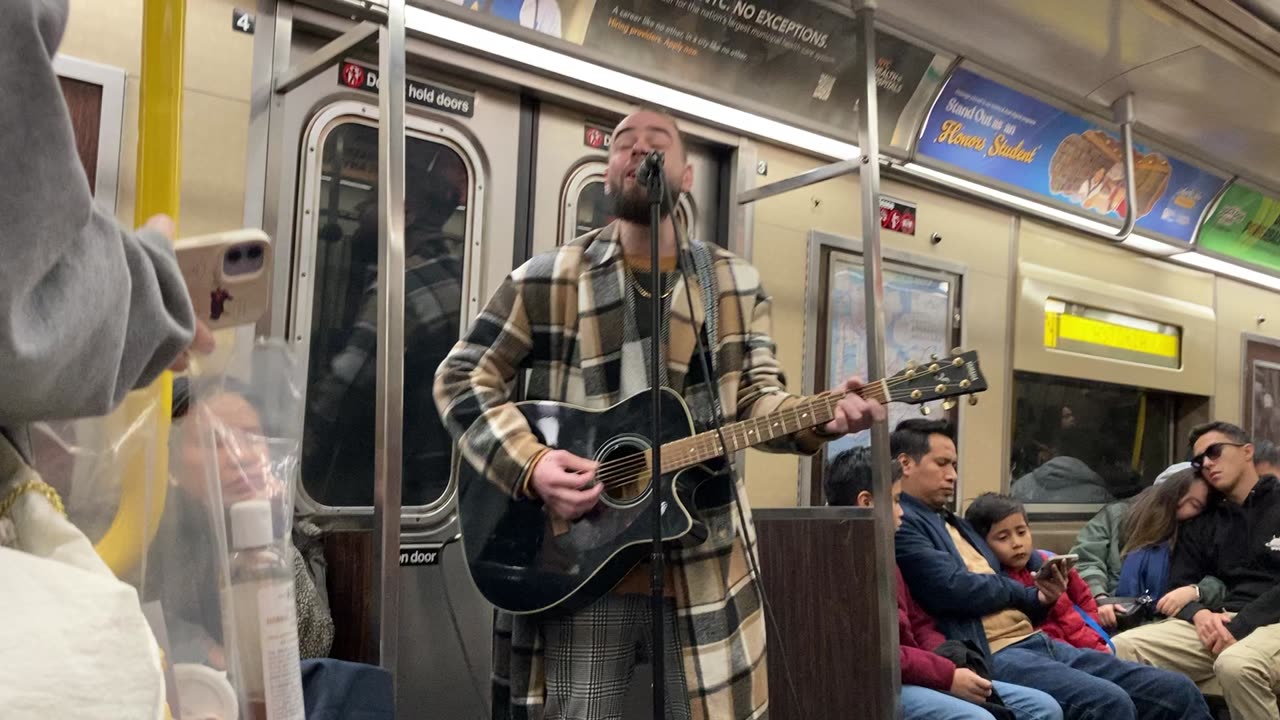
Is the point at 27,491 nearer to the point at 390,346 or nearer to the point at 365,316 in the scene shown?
the point at 390,346

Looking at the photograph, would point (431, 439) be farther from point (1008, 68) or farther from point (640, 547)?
point (1008, 68)

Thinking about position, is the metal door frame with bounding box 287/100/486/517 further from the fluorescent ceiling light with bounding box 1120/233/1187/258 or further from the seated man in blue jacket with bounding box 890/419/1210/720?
the fluorescent ceiling light with bounding box 1120/233/1187/258

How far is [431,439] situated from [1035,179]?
3.98 meters

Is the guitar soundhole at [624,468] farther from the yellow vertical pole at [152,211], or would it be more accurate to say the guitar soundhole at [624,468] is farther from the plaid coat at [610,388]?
the yellow vertical pole at [152,211]

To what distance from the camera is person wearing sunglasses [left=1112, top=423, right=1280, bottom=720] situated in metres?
4.12

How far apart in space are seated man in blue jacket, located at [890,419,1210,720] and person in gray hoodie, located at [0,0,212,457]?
298 cm

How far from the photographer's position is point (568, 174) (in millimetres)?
3885

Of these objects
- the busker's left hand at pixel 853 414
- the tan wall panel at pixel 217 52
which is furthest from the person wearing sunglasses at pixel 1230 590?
the tan wall panel at pixel 217 52

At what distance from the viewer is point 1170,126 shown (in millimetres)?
6312

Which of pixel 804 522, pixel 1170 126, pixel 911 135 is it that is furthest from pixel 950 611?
pixel 1170 126

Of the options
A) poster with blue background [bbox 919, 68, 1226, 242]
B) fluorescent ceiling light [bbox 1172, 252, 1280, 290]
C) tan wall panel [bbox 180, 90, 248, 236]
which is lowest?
tan wall panel [bbox 180, 90, 248, 236]

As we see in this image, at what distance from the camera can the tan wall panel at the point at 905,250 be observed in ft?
15.0

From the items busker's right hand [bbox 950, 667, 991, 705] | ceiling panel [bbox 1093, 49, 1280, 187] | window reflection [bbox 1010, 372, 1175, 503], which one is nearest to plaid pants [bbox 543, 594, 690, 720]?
busker's right hand [bbox 950, 667, 991, 705]

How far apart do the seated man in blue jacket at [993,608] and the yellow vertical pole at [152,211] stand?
2.69 metres
